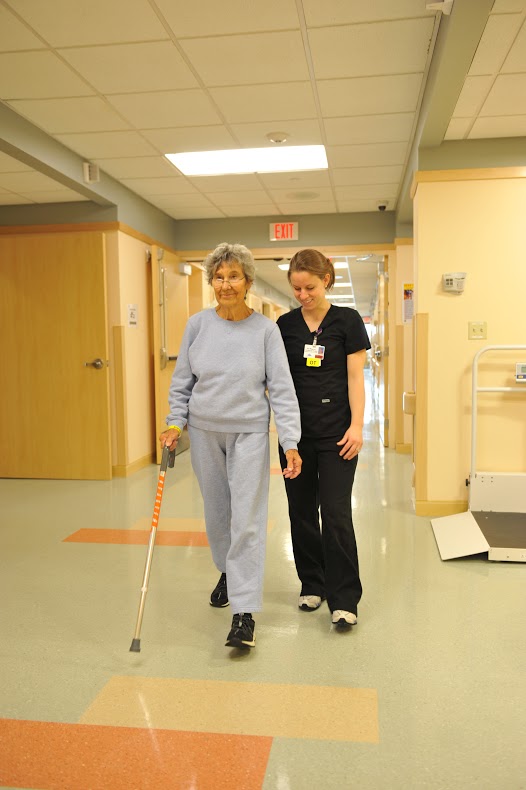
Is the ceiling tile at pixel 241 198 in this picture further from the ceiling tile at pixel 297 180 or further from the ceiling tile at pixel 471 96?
the ceiling tile at pixel 471 96

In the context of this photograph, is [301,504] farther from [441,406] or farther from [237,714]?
[441,406]

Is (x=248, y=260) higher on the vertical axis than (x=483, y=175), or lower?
lower

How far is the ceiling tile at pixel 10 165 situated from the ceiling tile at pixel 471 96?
112 inches

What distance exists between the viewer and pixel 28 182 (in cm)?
488

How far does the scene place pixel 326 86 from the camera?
347 cm

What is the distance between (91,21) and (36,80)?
0.72 meters

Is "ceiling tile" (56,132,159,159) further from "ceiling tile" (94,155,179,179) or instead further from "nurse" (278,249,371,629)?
"nurse" (278,249,371,629)

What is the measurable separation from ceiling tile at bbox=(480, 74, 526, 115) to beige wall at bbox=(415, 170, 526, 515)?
1.75 feet

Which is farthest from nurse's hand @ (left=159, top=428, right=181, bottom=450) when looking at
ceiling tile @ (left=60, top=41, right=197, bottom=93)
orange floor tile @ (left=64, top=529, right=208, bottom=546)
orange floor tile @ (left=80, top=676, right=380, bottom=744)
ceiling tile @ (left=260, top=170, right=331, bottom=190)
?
ceiling tile @ (left=260, top=170, right=331, bottom=190)

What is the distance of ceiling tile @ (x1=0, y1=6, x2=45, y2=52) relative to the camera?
8.98 feet

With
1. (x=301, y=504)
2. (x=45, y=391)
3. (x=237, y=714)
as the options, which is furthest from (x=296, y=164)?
(x=237, y=714)

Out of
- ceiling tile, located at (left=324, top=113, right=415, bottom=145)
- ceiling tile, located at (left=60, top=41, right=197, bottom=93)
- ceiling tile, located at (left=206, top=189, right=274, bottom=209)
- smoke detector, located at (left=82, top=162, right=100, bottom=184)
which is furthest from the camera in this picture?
ceiling tile, located at (left=206, top=189, right=274, bottom=209)

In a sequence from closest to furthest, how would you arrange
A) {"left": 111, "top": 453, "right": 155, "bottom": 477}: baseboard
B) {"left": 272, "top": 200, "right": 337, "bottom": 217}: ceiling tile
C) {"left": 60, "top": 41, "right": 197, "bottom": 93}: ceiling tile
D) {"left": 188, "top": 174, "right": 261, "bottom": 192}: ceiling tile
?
{"left": 60, "top": 41, "right": 197, "bottom": 93}: ceiling tile → {"left": 188, "top": 174, "right": 261, "bottom": 192}: ceiling tile → {"left": 111, "top": 453, "right": 155, "bottom": 477}: baseboard → {"left": 272, "top": 200, "right": 337, "bottom": 217}: ceiling tile

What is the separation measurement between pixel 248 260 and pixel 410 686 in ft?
5.15
